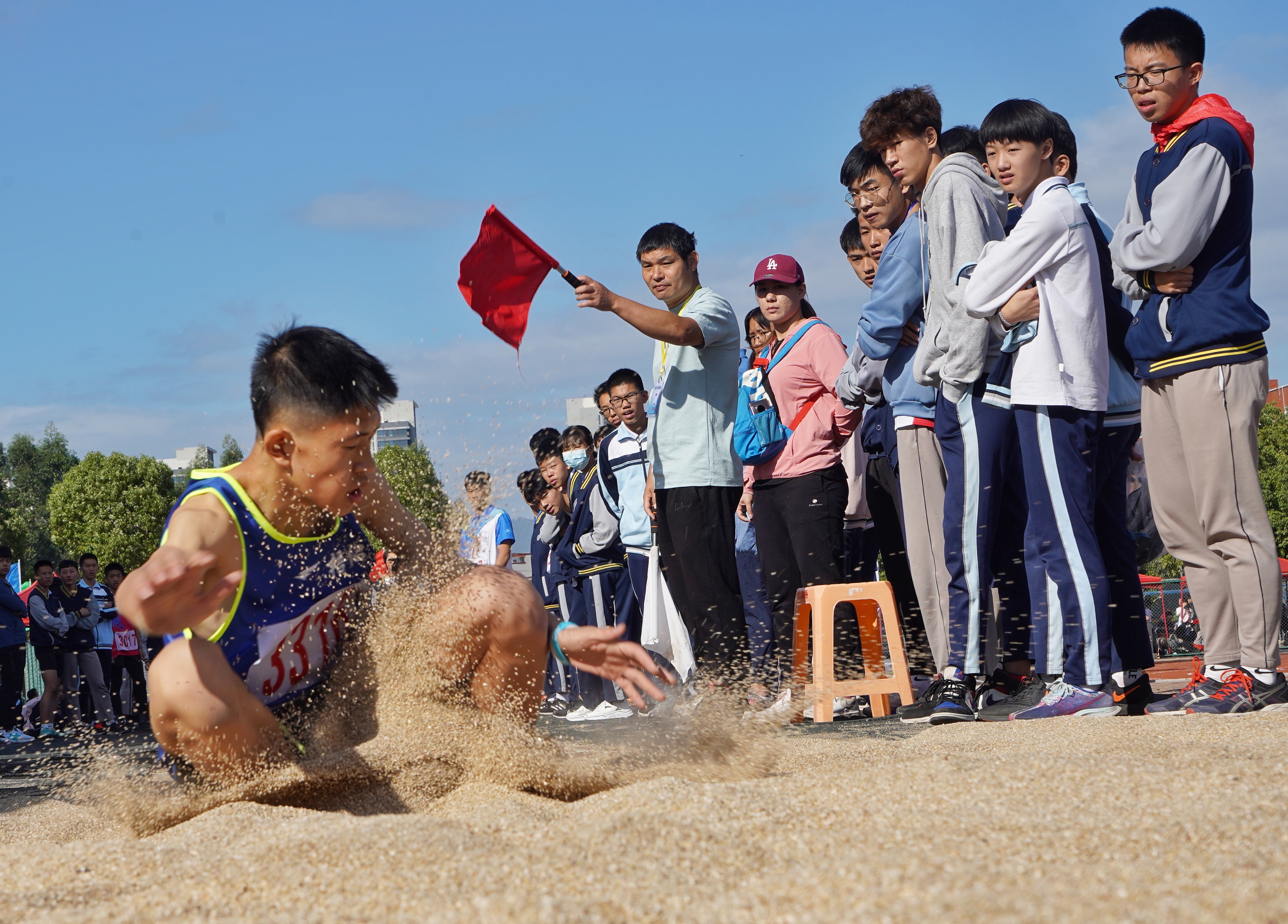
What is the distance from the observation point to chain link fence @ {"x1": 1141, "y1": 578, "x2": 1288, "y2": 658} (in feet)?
51.6

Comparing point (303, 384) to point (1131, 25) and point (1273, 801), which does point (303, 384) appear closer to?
point (1273, 801)

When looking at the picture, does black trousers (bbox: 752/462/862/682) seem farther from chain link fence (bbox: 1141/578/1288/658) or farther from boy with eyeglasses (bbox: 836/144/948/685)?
chain link fence (bbox: 1141/578/1288/658)

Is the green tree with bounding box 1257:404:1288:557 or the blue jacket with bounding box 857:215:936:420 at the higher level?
the blue jacket with bounding box 857:215:936:420

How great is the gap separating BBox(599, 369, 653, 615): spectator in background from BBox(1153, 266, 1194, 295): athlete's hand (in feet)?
11.0

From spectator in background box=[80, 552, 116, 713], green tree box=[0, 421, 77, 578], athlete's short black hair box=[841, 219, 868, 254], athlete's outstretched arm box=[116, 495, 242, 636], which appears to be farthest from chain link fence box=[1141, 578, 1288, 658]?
green tree box=[0, 421, 77, 578]

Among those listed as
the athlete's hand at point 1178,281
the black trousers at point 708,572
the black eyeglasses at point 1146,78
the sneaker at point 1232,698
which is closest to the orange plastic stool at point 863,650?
the black trousers at point 708,572

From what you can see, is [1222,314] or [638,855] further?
[1222,314]

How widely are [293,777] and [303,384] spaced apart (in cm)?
93

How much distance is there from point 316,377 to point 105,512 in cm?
4729

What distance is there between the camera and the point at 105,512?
4459 centimetres

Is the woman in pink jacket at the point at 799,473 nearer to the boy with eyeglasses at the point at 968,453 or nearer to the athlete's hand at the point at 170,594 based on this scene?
the boy with eyeglasses at the point at 968,453

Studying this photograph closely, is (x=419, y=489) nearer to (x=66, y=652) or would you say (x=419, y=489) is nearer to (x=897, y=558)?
(x=897, y=558)

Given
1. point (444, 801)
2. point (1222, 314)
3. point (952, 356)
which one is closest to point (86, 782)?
point (444, 801)

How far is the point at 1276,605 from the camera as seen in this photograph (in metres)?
3.46
